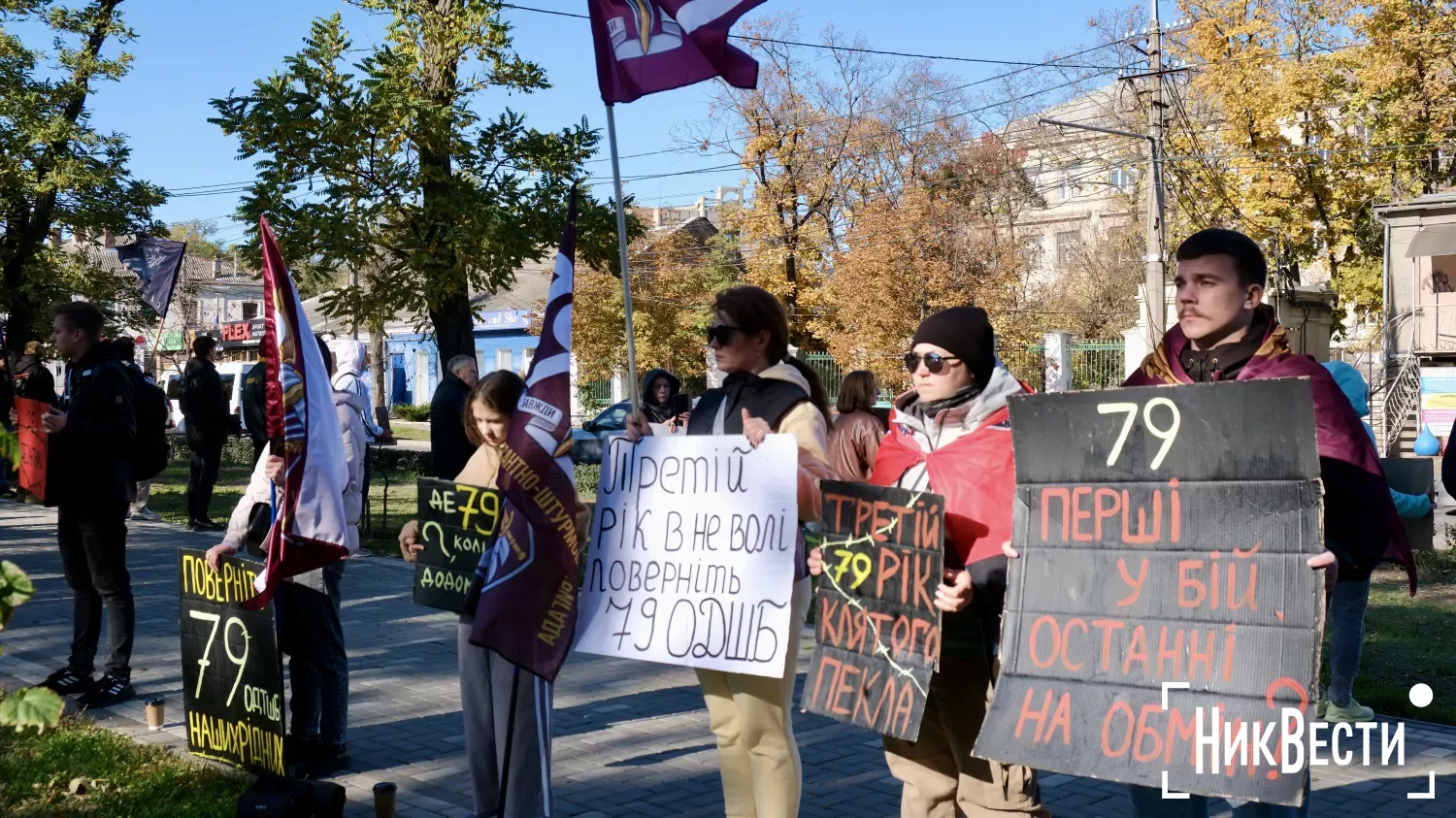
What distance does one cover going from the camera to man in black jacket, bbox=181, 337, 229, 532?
1580 cm

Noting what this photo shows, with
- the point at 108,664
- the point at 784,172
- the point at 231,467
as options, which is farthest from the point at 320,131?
the point at 784,172

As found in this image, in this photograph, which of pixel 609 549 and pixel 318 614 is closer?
pixel 609 549

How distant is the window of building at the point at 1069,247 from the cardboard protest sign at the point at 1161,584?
47.7m

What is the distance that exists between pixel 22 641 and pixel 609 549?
242 inches

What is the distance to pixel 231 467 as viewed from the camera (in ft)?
89.7

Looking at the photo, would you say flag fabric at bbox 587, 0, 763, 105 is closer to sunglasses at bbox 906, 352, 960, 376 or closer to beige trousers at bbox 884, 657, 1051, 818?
sunglasses at bbox 906, 352, 960, 376

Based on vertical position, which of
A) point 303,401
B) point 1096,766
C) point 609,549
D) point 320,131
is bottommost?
point 1096,766

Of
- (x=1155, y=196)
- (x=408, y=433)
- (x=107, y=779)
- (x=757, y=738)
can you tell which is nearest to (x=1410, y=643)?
(x=757, y=738)

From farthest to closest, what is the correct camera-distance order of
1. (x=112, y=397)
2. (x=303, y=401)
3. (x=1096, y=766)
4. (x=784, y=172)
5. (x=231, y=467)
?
1. (x=784, y=172)
2. (x=231, y=467)
3. (x=112, y=397)
4. (x=303, y=401)
5. (x=1096, y=766)

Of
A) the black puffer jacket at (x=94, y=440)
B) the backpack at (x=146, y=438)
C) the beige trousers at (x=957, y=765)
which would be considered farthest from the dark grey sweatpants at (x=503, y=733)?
the backpack at (x=146, y=438)

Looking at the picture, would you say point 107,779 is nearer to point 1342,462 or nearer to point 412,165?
point 1342,462

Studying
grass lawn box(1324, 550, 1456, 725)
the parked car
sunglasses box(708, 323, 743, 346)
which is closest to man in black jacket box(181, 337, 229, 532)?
the parked car

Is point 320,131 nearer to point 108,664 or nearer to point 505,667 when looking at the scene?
point 108,664

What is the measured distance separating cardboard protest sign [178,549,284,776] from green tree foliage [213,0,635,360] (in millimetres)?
9556
